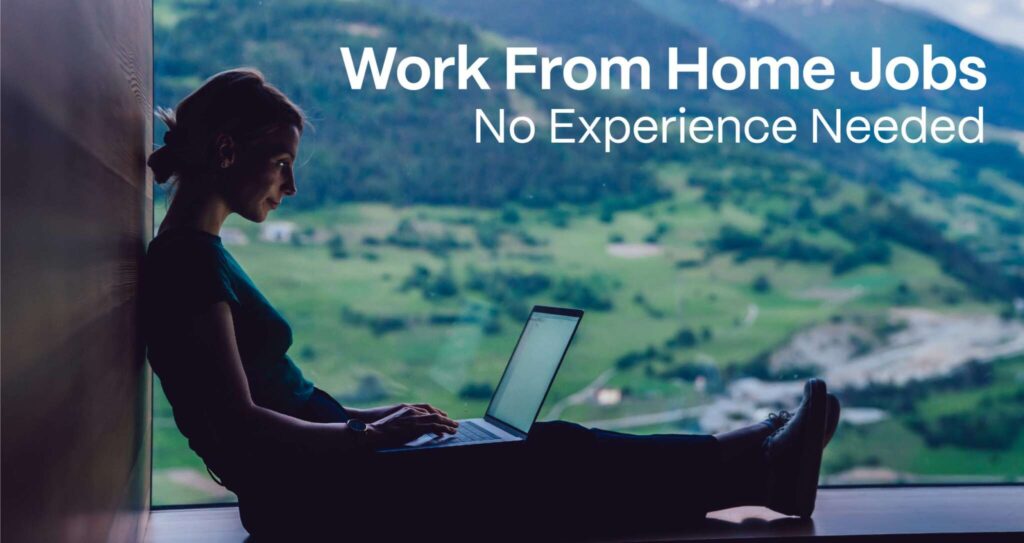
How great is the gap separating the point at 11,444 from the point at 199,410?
2.56 ft

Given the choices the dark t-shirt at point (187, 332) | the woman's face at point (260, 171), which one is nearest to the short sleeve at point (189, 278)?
the dark t-shirt at point (187, 332)

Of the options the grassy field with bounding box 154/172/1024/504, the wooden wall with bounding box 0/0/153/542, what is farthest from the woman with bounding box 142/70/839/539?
the grassy field with bounding box 154/172/1024/504

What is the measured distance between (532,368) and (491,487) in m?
0.31

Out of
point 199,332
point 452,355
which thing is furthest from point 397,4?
point 199,332

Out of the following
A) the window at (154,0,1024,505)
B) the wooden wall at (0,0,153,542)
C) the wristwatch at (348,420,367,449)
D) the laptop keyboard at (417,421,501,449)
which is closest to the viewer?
the wooden wall at (0,0,153,542)

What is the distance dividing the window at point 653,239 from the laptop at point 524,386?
2.96 ft

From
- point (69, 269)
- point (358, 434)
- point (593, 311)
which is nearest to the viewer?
point (69, 269)

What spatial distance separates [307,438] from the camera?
5.35 feet

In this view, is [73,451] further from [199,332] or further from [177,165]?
[177,165]

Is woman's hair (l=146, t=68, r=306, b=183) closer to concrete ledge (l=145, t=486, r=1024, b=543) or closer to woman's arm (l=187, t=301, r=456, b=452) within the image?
woman's arm (l=187, t=301, r=456, b=452)

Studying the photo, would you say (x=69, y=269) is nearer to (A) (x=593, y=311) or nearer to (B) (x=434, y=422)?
(B) (x=434, y=422)

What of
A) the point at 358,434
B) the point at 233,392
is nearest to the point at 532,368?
the point at 358,434

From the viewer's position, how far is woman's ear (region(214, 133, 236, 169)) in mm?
1730

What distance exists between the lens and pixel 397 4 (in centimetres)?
295
